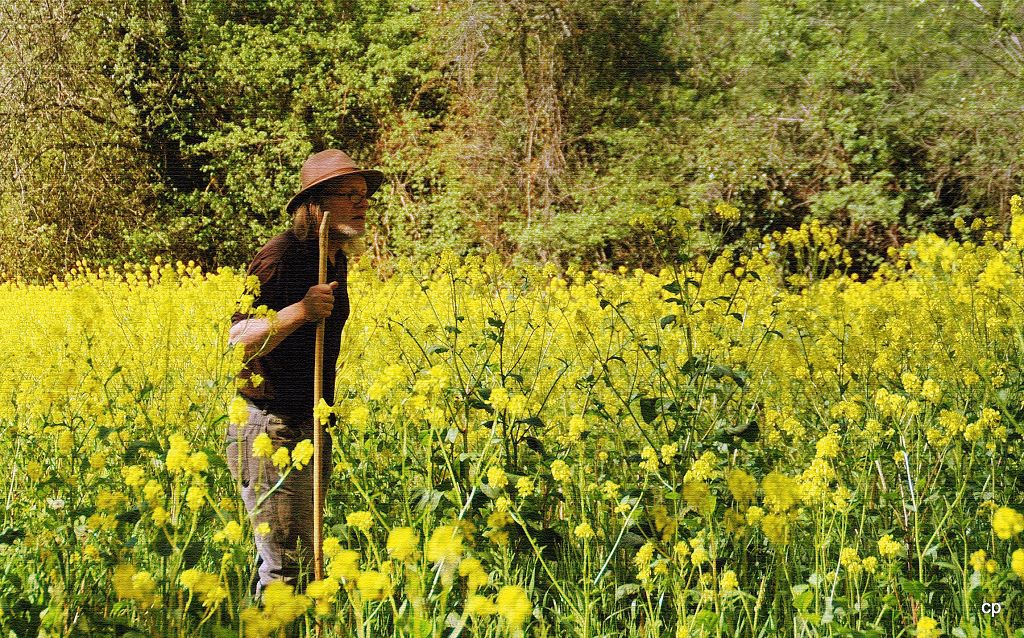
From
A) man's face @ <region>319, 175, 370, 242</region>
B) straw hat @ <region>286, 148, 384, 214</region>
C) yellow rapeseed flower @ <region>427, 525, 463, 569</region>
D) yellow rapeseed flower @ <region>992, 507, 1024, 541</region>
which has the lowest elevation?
yellow rapeseed flower @ <region>427, 525, 463, 569</region>

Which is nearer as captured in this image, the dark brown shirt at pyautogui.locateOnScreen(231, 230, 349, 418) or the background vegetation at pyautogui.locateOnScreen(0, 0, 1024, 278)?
the dark brown shirt at pyautogui.locateOnScreen(231, 230, 349, 418)

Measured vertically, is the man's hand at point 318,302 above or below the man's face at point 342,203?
below

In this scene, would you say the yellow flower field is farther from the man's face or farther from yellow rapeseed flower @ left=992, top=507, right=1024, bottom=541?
the man's face

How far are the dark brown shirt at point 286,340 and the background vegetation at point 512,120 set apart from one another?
714cm

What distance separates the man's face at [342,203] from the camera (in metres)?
2.17

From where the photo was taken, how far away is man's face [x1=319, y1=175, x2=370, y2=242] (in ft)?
7.12

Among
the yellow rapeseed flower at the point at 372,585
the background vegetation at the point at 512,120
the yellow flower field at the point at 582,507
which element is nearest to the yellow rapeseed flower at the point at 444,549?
the yellow flower field at the point at 582,507

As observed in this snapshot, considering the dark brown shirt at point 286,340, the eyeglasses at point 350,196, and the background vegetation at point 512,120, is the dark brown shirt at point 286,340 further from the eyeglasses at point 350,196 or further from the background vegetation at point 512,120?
the background vegetation at point 512,120

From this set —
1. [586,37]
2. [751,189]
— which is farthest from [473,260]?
[586,37]

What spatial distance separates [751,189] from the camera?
9828 mm

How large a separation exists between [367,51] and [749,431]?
10310mm

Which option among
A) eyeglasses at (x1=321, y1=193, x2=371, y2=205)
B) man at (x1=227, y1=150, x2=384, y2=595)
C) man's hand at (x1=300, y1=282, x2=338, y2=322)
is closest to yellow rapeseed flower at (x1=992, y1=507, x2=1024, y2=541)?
man's hand at (x1=300, y1=282, x2=338, y2=322)

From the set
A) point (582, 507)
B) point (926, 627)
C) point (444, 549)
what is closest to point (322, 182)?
point (582, 507)

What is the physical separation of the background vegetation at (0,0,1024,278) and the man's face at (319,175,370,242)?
7115mm
